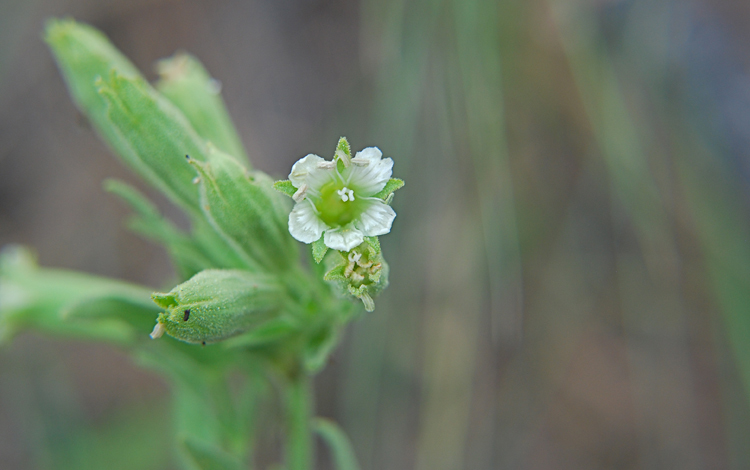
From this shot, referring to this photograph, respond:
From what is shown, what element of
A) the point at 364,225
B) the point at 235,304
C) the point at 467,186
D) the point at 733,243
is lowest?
the point at 235,304

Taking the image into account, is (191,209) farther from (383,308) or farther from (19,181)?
(19,181)

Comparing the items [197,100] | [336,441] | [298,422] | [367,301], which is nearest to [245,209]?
[367,301]

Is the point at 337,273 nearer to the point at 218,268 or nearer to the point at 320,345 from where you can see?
the point at 320,345

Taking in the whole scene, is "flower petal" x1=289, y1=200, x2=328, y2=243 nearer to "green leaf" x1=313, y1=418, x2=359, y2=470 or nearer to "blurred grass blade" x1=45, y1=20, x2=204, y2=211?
"blurred grass blade" x1=45, y1=20, x2=204, y2=211

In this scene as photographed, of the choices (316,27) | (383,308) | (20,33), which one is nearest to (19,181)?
(20,33)

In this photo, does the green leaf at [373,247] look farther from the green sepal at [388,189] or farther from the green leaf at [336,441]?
the green leaf at [336,441]

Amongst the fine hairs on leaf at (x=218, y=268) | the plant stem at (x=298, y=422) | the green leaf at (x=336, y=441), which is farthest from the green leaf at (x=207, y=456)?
the green leaf at (x=336, y=441)

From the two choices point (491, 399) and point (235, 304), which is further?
point (491, 399)
